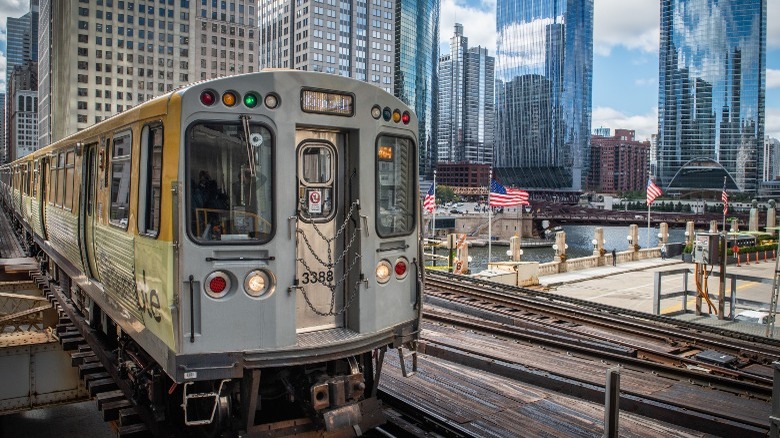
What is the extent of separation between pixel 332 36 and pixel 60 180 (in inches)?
5045

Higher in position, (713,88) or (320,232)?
(713,88)

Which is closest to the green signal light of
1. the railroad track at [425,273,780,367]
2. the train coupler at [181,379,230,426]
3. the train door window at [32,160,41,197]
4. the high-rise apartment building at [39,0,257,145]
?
the train coupler at [181,379,230,426]

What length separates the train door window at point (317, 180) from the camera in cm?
633

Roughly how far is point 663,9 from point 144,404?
179 m

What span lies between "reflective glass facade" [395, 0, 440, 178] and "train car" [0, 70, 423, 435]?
466ft

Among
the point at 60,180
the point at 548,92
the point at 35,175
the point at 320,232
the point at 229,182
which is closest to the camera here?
the point at 229,182

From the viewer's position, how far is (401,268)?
7.00m

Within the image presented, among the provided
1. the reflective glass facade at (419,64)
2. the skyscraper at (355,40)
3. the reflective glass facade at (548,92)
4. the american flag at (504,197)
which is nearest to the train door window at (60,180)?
the american flag at (504,197)

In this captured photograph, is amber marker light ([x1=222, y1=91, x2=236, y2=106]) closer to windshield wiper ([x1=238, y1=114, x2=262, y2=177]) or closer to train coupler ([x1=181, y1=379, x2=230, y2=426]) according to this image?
windshield wiper ([x1=238, y1=114, x2=262, y2=177])

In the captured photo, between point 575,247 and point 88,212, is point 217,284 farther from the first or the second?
point 575,247

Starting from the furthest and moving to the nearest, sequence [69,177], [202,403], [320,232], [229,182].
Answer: [69,177] < [320,232] < [202,403] < [229,182]

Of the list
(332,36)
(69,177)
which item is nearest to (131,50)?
(332,36)

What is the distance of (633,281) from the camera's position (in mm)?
28125

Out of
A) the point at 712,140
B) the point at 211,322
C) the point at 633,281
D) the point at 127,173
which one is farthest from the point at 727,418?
the point at 712,140
